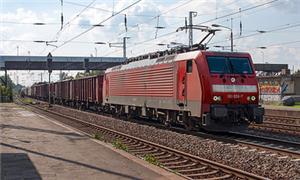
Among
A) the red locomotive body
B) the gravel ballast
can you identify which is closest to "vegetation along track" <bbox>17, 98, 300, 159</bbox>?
the gravel ballast

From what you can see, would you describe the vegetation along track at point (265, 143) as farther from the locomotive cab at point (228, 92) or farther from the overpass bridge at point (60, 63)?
the overpass bridge at point (60, 63)

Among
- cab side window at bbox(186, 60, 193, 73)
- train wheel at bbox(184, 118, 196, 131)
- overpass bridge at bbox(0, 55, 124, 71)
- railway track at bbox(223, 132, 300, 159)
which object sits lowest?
railway track at bbox(223, 132, 300, 159)

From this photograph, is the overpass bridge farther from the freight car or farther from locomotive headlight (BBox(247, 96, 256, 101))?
locomotive headlight (BBox(247, 96, 256, 101))

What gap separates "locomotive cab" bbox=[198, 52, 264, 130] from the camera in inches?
637

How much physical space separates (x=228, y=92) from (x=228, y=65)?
1.14 metres

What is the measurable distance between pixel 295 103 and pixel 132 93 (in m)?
28.6

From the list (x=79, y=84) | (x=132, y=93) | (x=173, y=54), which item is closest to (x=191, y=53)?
(x=173, y=54)

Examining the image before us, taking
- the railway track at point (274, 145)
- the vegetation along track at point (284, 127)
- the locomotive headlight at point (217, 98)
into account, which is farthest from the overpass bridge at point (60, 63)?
the railway track at point (274, 145)

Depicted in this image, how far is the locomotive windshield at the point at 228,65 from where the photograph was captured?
1677 centimetres

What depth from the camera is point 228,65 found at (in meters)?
17.2

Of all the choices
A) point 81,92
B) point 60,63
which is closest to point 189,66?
point 81,92

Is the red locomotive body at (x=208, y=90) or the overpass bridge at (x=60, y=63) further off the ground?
the overpass bridge at (x=60, y=63)

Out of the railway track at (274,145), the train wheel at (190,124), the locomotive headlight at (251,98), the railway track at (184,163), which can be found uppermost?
the locomotive headlight at (251,98)

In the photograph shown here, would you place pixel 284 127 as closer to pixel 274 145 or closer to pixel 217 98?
pixel 217 98
